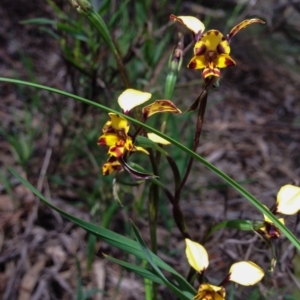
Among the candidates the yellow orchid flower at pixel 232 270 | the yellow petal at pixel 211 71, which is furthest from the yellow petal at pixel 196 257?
the yellow petal at pixel 211 71

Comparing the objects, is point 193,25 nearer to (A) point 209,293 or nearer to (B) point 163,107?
(B) point 163,107

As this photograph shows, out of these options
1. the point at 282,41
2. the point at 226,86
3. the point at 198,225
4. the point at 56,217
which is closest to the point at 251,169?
the point at 198,225

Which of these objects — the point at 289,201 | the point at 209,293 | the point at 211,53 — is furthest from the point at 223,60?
the point at 209,293

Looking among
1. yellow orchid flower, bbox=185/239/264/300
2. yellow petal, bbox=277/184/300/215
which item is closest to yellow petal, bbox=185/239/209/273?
yellow orchid flower, bbox=185/239/264/300

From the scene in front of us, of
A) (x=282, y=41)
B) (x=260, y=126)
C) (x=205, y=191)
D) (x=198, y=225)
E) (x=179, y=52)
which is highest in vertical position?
(x=282, y=41)

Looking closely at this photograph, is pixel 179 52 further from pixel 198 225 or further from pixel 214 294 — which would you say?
pixel 198 225

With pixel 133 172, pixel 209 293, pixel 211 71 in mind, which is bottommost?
pixel 209 293
